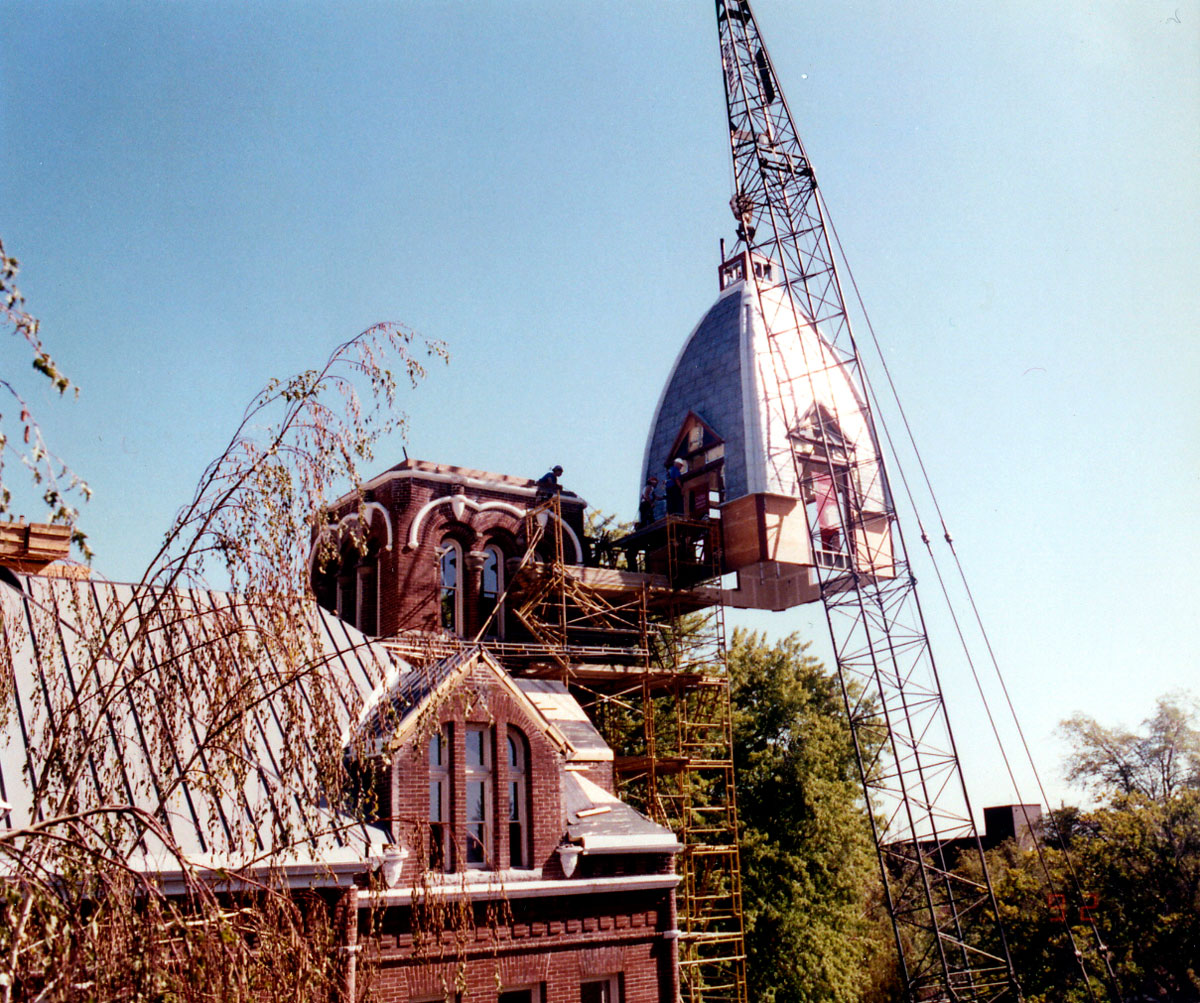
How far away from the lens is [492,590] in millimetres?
31453

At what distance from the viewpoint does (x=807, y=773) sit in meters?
39.8

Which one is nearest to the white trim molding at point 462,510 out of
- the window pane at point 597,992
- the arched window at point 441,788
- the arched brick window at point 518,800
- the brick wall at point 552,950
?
the arched brick window at point 518,800

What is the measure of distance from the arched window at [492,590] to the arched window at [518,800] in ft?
39.4

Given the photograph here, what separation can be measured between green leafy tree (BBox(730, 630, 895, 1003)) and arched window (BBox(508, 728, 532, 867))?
68.2 feet

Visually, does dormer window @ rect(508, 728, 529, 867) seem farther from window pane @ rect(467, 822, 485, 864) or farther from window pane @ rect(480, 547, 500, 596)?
window pane @ rect(480, 547, 500, 596)

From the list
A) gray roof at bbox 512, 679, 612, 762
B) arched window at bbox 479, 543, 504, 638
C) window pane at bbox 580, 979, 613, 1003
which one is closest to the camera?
window pane at bbox 580, 979, 613, 1003

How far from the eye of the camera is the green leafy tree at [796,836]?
37812mm

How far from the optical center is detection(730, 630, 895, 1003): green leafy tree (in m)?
37.8

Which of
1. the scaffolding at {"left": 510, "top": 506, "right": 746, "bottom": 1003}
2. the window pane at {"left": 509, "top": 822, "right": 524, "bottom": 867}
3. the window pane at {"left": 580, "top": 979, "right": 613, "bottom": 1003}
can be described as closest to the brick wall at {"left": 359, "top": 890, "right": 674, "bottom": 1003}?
the window pane at {"left": 580, "top": 979, "right": 613, "bottom": 1003}

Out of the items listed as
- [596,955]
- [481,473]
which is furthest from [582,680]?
[596,955]

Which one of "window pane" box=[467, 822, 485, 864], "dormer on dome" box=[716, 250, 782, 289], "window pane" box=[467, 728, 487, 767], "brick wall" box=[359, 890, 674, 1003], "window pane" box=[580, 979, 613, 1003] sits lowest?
"window pane" box=[580, 979, 613, 1003]

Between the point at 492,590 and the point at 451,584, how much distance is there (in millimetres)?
1190

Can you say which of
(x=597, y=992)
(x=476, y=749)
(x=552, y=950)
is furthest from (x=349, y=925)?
(x=597, y=992)

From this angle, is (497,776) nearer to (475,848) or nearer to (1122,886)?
(475,848)
